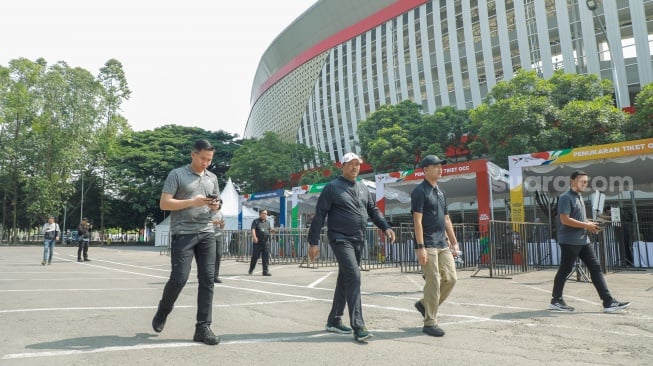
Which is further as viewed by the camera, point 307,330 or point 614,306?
point 614,306

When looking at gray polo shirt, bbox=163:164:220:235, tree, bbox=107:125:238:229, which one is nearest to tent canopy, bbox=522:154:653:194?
gray polo shirt, bbox=163:164:220:235

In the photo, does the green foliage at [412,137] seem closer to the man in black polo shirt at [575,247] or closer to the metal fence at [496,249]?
the metal fence at [496,249]

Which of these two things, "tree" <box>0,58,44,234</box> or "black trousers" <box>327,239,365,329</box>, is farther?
"tree" <box>0,58,44,234</box>

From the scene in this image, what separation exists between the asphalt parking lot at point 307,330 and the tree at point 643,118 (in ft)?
53.5

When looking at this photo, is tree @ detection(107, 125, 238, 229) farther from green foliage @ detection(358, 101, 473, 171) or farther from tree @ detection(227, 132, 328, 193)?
green foliage @ detection(358, 101, 473, 171)

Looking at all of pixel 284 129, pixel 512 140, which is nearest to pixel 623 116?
pixel 512 140

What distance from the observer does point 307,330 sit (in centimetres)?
464

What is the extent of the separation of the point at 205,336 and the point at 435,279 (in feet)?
7.35

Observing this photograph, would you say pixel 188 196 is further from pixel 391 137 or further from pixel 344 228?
pixel 391 137

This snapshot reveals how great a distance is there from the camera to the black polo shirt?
4781mm

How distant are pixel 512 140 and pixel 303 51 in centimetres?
4635

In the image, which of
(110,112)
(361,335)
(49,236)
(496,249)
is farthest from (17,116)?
(361,335)

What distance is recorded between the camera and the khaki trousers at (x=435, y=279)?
454cm

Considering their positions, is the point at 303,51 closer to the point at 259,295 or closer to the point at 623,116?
the point at 623,116
